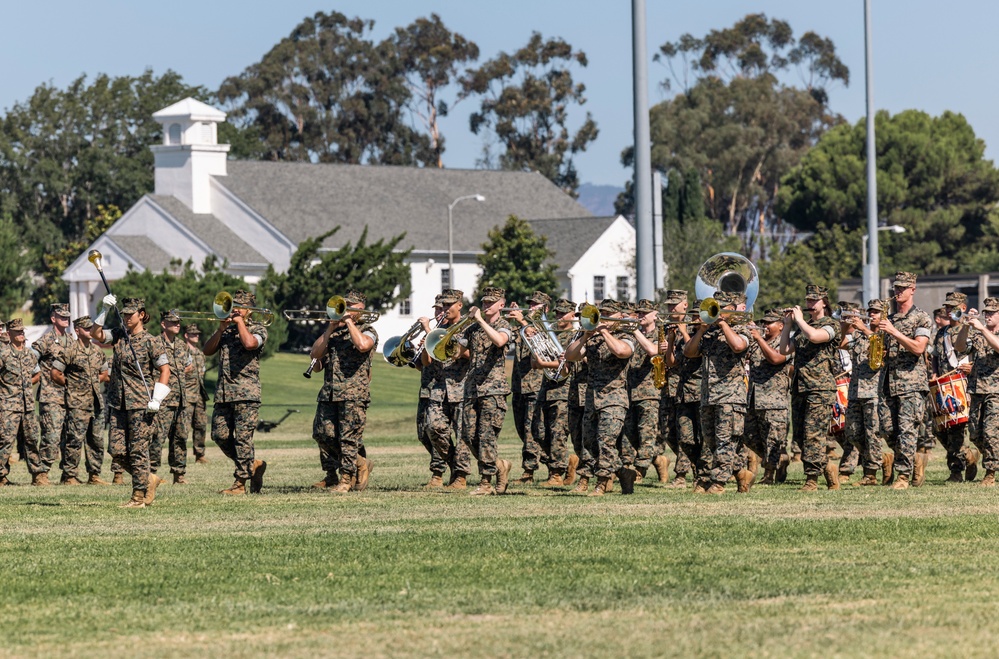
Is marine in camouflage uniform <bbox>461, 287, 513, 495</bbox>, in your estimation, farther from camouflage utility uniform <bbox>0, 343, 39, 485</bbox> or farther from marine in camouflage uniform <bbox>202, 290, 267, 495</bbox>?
camouflage utility uniform <bbox>0, 343, 39, 485</bbox>

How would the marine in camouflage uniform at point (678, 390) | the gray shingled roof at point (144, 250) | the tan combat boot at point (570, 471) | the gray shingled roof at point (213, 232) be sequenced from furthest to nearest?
the gray shingled roof at point (213, 232), the gray shingled roof at point (144, 250), the tan combat boot at point (570, 471), the marine in camouflage uniform at point (678, 390)

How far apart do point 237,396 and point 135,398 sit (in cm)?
132

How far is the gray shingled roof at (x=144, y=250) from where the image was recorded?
242 feet

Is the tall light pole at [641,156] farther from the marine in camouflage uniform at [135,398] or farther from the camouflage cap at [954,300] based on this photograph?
the marine in camouflage uniform at [135,398]

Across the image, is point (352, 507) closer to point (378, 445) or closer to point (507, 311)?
point (507, 311)

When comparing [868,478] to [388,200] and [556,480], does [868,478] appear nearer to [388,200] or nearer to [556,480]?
[556,480]

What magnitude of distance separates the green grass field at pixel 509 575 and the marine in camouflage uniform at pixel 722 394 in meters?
0.50

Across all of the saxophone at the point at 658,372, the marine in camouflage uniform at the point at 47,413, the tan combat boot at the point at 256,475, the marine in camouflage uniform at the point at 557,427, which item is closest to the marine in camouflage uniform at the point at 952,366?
the saxophone at the point at 658,372

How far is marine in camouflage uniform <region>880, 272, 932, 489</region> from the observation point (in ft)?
59.1

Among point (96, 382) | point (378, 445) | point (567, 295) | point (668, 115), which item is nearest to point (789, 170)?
point (668, 115)

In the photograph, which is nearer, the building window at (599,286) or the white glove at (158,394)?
the white glove at (158,394)

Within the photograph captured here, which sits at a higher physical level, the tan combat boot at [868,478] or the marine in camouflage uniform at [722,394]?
the marine in camouflage uniform at [722,394]

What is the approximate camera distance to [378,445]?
99.1ft

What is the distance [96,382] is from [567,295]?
6328 cm
